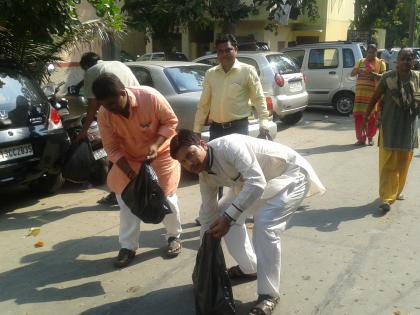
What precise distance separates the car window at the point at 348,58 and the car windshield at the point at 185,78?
18.4 feet

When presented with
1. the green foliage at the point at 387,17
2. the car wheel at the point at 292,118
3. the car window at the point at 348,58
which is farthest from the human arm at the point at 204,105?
the green foliage at the point at 387,17

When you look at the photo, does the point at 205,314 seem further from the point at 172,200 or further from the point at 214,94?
the point at 214,94

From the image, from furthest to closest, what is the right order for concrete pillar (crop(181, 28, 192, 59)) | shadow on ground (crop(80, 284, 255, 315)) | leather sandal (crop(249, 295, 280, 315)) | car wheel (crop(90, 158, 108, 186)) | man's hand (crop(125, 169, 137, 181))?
concrete pillar (crop(181, 28, 192, 59))
car wheel (crop(90, 158, 108, 186))
man's hand (crop(125, 169, 137, 181))
shadow on ground (crop(80, 284, 255, 315))
leather sandal (crop(249, 295, 280, 315))

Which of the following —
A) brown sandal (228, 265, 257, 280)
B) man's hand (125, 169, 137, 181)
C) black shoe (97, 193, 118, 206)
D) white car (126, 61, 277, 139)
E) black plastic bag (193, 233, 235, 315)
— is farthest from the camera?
white car (126, 61, 277, 139)

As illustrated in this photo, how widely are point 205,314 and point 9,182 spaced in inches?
120

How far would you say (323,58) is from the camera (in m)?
12.0

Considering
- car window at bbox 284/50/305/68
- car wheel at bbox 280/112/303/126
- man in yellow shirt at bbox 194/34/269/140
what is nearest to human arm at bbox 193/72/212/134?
man in yellow shirt at bbox 194/34/269/140

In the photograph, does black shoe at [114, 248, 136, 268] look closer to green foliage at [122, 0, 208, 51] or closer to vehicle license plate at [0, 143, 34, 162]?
vehicle license plate at [0, 143, 34, 162]

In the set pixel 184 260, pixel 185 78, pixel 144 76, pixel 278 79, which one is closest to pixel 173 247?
pixel 184 260

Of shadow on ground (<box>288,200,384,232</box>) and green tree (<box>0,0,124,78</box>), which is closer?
shadow on ground (<box>288,200,384,232</box>)

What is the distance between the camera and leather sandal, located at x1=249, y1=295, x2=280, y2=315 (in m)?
3.07

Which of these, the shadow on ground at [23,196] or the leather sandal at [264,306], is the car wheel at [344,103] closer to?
the shadow on ground at [23,196]

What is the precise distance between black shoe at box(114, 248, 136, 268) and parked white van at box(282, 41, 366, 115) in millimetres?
8822

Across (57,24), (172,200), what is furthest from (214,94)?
(57,24)
